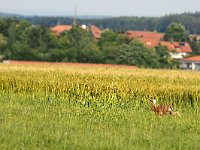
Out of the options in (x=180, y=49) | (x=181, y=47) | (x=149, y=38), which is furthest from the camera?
(x=149, y=38)

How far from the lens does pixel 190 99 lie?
17.5m

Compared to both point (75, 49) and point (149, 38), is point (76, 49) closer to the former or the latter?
point (75, 49)

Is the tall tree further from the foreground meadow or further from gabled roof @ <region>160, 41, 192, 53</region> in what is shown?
the foreground meadow

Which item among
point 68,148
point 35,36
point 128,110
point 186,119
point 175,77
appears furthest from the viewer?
point 35,36

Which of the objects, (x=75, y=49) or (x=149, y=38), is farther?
(x=149, y=38)

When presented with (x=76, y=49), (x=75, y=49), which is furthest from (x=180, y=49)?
(x=75, y=49)

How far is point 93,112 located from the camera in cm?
1367

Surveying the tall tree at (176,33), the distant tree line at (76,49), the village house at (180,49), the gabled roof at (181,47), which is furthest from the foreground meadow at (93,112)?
the tall tree at (176,33)

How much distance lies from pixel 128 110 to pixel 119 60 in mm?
42101

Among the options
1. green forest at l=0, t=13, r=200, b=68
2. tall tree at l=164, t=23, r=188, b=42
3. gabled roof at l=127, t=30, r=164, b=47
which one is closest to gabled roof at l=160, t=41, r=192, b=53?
gabled roof at l=127, t=30, r=164, b=47

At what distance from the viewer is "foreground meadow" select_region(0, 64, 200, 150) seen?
9.68 m

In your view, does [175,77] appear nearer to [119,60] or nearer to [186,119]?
[186,119]

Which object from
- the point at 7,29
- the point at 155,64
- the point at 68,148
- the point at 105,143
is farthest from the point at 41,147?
the point at 7,29

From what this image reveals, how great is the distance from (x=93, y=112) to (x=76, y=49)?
47330 mm
